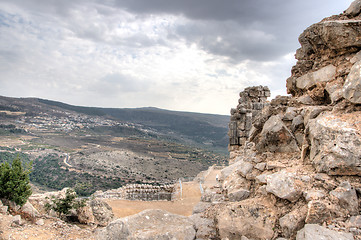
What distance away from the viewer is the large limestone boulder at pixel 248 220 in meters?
3.73

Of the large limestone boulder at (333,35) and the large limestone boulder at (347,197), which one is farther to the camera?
the large limestone boulder at (333,35)

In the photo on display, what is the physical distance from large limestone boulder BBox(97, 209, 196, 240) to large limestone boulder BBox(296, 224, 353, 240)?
1790 millimetres

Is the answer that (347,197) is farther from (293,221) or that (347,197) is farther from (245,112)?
(245,112)

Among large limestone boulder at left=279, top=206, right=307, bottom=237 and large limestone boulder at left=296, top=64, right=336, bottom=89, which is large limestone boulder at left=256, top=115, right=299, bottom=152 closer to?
large limestone boulder at left=296, top=64, right=336, bottom=89

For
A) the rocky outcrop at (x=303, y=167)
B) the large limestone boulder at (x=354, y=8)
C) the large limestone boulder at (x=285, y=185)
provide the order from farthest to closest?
the large limestone boulder at (x=354, y=8) → the large limestone boulder at (x=285, y=185) → the rocky outcrop at (x=303, y=167)

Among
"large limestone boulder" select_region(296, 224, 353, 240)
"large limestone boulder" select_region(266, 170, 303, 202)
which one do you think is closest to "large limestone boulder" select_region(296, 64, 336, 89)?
"large limestone boulder" select_region(266, 170, 303, 202)

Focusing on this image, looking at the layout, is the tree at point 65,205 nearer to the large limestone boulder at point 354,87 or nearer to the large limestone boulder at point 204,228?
the large limestone boulder at point 204,228

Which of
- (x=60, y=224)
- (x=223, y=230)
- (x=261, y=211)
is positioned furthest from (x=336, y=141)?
(x=60, y=224)

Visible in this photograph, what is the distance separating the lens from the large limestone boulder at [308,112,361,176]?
3.35m

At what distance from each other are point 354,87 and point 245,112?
9507 millimetres

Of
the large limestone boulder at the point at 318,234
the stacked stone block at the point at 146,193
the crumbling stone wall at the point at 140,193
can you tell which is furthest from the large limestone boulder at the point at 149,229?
the stacked stone block at the point at 146,193

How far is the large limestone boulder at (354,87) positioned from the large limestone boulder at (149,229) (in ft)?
11.0

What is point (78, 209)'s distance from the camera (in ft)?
38.7

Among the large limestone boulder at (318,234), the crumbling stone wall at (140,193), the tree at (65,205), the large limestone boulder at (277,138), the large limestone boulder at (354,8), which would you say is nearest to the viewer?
the large limestone boulder at (318,234)
